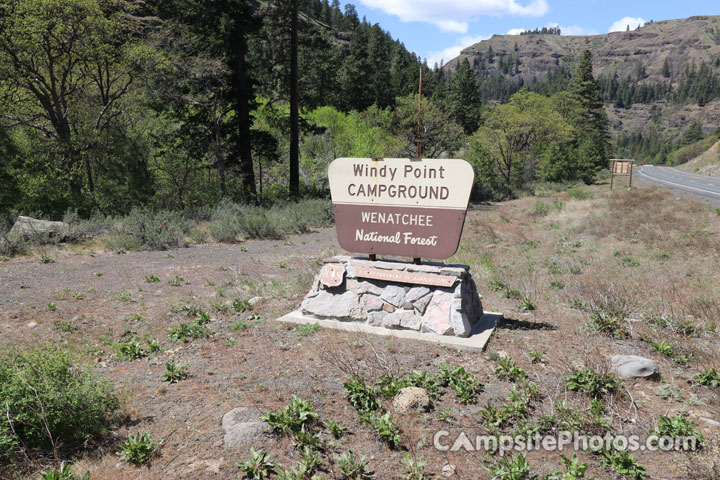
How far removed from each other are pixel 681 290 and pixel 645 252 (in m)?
4.62

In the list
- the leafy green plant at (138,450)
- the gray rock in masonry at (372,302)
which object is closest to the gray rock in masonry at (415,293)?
the gray rock in masonry at (372,302)

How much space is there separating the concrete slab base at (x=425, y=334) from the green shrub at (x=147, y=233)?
7.50 m

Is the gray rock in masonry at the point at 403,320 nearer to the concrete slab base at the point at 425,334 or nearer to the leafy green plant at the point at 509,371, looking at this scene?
the concrete slab base at the point at 425,334

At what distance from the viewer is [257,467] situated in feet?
10.1

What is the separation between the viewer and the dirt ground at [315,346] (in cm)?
337

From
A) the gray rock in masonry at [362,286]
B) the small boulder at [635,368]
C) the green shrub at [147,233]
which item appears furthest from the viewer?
the green shrub at [147,233]

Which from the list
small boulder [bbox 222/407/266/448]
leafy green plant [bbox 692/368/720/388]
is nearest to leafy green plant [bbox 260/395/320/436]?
small boulder [bbox 222/407/266/448]

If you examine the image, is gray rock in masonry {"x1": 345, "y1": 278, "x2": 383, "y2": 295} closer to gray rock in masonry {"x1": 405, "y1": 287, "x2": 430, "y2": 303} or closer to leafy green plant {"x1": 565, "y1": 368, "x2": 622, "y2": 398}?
gray rock in masonry {"x1": 405, "y1": 287, "x2": 430, "y2": 303}

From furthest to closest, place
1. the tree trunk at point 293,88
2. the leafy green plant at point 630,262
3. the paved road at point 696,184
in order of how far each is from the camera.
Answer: the paved road at point 696,184, the tree trunk at point 293,88, the leafy green plant at point 630,262

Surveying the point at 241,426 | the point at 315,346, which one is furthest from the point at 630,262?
the point at 241,426

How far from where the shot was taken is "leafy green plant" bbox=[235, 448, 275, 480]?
3.05 meters

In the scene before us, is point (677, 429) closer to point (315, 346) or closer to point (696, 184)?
point (315, 346)

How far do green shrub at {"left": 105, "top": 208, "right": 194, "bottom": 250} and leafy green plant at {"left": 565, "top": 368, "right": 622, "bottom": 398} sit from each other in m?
11.3

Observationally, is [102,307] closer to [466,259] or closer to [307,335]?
[307,335]
